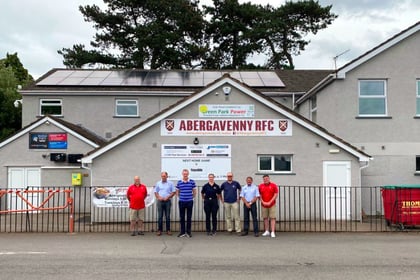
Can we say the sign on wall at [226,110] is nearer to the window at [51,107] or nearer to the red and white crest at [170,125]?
the red and white crest at [170,125]

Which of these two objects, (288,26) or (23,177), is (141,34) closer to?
(288,26)

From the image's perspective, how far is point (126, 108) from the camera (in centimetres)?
2350

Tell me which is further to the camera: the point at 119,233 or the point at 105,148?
the point at 105,148

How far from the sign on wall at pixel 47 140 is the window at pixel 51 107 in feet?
10.5

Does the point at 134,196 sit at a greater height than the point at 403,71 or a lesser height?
lesser

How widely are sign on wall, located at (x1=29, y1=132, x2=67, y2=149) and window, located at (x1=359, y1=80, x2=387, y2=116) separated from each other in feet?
42.5

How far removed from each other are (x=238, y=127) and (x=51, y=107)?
11.8m

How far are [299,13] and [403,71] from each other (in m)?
25.0

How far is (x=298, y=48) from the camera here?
141ft

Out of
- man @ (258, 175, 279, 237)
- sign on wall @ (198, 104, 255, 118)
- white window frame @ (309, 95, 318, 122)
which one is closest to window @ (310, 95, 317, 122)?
white window frame @ (309, 95, 318, 122)

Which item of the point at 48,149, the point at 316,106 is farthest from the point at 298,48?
the point at 48,149

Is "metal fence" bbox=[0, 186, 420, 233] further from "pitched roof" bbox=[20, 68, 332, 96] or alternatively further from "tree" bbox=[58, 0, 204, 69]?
"tree" bbox=[58, 0, 204, 69]

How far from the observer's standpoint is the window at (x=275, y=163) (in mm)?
16250

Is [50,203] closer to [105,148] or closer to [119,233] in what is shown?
[105,148]
